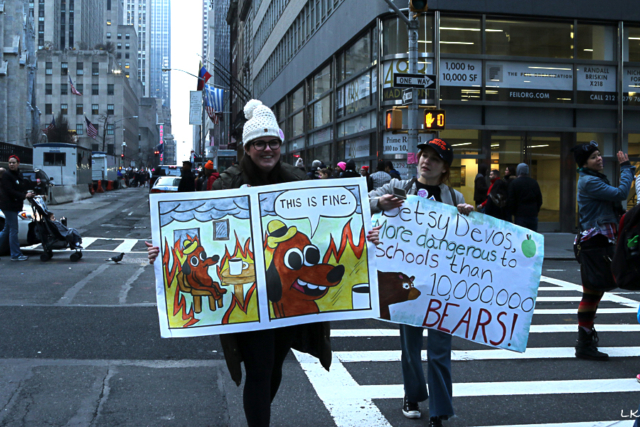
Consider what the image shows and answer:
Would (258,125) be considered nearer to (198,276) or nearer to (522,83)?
(198,276)

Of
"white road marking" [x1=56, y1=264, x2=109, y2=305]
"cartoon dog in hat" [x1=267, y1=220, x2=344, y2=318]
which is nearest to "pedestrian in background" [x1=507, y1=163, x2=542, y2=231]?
"white road marking" [x1=56, y1=264, x2=109, y2=305]

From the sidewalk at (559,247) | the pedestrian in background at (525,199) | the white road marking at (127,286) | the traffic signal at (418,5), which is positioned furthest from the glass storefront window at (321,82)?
the white road marking at (127,286)

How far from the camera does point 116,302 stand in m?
8.45

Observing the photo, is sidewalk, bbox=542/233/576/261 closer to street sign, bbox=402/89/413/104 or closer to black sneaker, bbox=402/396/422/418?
street sign, bbox=402/89/413/104

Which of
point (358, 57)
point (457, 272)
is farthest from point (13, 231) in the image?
point (358, 57)

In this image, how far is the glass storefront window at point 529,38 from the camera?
2020cm

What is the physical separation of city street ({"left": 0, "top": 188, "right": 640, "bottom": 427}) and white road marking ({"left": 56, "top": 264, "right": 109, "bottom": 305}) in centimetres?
7

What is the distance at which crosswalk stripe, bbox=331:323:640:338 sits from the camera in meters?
7.00

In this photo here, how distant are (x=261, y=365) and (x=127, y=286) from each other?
702 cm

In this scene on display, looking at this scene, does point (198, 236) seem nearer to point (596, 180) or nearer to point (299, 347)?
point (299, 347)

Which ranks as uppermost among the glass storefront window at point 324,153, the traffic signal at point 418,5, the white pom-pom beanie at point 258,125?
the traffic signal at point 418,5

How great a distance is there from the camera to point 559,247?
16578 millimetres

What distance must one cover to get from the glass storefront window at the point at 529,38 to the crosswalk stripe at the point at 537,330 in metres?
14.4

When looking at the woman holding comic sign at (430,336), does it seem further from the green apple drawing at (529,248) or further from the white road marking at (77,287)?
the white road marking at (77,287)
